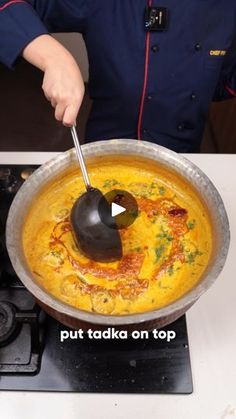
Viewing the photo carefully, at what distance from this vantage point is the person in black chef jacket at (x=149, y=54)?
1075 mm

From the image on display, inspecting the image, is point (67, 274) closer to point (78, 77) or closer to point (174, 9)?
point (78, 77)

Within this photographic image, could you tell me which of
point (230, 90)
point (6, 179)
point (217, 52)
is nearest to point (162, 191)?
point (6, 179)

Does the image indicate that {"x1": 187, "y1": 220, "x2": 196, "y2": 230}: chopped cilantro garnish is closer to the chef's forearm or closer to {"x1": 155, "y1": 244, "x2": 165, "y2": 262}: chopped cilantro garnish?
{"x1": 155, "y1": 244, "x2": 165, "y2": 262}: chopped cilantro garnish

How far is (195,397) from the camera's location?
31.0 inches

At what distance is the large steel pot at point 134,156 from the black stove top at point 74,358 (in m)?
0.11

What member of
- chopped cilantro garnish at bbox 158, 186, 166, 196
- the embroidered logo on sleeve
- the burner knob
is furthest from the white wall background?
chopped cilantro garnish at bbox 158, 186, 166, 196

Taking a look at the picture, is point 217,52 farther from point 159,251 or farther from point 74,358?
point 74,358

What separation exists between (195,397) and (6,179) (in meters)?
0.59

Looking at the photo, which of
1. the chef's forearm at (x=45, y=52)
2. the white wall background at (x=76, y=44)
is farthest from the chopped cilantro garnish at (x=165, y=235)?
the white wall background at (x=76, y=44)

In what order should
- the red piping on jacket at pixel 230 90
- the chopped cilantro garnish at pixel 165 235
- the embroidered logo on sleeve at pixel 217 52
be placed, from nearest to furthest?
the chopped cilantro garnish at pixel 165 235
the embroidered logo on sleeve at pixel 217 52
the red piping on jacket at pixel 230 90

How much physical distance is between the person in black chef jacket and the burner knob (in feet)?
0.78

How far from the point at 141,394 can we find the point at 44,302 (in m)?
0.27

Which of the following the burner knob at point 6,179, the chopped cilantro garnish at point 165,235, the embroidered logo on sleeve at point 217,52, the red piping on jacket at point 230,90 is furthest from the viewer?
the red piping on jacket at point 230,90

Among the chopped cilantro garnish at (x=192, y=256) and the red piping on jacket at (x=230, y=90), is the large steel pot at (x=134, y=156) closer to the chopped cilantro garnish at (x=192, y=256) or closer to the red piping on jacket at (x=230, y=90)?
the chopped cilantro garnish at (x=192, y=256)
